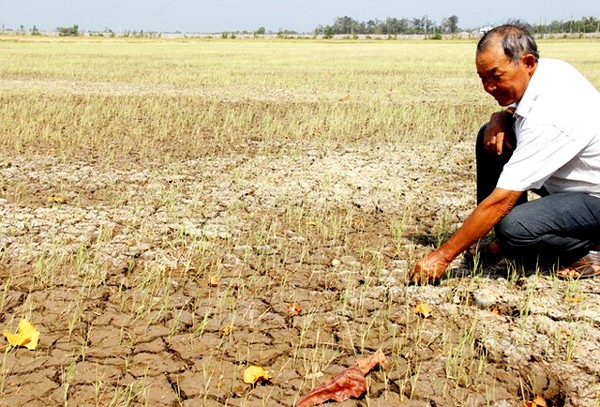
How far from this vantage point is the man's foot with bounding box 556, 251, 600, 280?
3562 mm

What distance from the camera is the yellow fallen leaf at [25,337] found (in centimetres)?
281

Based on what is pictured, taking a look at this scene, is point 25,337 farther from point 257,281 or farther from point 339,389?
point 339,389

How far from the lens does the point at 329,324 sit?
313 centimetres

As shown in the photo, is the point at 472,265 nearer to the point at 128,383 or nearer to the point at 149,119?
the point at 128,383

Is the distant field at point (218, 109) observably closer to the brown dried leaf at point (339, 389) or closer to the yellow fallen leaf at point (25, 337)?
the yellow fallen leaf at point (25, 337)

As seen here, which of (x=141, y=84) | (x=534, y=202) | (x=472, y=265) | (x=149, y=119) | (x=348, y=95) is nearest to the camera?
(x=534, y=202)

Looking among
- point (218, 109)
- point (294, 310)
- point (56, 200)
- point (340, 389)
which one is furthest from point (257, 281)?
point (218, 109)

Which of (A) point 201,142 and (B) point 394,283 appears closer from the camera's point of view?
(B) point 394,283

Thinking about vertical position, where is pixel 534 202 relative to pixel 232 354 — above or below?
above

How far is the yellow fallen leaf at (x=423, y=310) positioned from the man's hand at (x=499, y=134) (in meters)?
1.04

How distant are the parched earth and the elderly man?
0.67 ft

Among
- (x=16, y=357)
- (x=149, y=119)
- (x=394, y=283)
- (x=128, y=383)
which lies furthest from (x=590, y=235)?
(x=149, y=119)

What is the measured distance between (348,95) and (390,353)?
10.1 meters

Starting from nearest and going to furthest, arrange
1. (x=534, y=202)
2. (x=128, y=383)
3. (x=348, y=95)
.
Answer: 1. (x=128, y=383)
2. (x=534, y=202)
3. (x=348, y=95)
